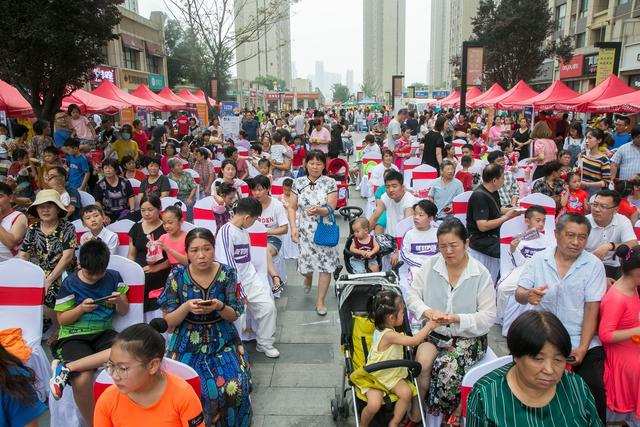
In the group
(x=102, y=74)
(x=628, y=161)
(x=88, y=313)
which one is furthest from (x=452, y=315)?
(x=102, y=74)

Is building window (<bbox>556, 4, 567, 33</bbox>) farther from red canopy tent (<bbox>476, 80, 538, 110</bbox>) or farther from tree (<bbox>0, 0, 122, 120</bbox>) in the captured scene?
tree (<bbox>0, 0, 122, 120</bbox>)

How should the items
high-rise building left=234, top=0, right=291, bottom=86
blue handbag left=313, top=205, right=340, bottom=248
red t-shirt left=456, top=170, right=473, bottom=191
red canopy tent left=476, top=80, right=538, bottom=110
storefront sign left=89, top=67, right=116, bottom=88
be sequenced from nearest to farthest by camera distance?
blue handbag left=313, top=205, right=340, bottom=248 < red t-shirt left=456, top=170, right=473, bottom=191 < red canopy tent left=476, top=80, right=538, bottom=110 < storefront sign left=89, top=67, right=116, bottom=88 < high-rise building left=234, top=0, right=291, bottom=86

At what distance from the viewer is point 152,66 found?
36.2 meters

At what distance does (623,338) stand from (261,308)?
2839mm

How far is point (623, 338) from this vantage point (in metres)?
3.03

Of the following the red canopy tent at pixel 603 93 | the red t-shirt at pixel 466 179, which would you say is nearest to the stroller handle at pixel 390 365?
the red t-shirt at pixel 466 179

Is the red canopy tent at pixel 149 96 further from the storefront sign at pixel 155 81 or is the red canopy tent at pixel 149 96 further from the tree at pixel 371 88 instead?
the tree at pixel 371 88

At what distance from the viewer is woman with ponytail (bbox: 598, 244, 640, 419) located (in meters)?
3.05

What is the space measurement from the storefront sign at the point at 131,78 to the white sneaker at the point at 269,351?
27.8m

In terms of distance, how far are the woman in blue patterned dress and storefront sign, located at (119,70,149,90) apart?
93.7 feet

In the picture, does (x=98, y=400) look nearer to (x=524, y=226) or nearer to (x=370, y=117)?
(x=524, y=226)

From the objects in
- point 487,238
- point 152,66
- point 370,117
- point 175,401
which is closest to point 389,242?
point 487,238

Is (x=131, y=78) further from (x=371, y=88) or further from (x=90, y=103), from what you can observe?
(x=371, y=88)

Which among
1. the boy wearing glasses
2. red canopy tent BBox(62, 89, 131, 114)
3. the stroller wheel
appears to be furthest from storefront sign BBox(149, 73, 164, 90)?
the stroller wheel
